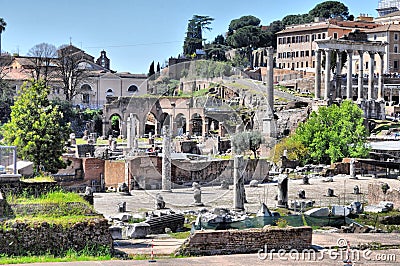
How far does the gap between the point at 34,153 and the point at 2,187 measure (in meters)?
16.8

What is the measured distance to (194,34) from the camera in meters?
101

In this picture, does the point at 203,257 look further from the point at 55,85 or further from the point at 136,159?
the point at 55,85

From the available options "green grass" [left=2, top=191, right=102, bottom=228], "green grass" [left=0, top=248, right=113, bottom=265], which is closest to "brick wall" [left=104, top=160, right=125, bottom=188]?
"green grass" [left=2, top=191, right=102, bottom=228]

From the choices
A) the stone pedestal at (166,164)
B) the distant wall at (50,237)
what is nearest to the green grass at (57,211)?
the distant wall at (50,237)

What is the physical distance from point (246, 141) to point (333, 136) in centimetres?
847

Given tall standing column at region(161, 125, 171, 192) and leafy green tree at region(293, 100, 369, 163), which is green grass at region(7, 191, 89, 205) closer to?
tall standing column at region(161, 125, 171, 192)

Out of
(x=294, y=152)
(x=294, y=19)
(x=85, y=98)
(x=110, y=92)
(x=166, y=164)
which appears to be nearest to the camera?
(x=166, y=164)

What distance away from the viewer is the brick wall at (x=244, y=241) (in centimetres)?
1636

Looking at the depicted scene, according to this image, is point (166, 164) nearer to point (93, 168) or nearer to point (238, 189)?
point (93, 168)

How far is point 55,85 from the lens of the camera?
83062 mm

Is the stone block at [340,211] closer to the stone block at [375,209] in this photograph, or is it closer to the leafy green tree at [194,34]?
the stone block at [375,209]

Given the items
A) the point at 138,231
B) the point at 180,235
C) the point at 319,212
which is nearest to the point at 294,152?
the point at 319,212

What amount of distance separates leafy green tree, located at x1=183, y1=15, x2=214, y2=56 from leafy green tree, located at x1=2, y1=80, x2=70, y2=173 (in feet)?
202

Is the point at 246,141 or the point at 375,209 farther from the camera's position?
the point at 246,141
